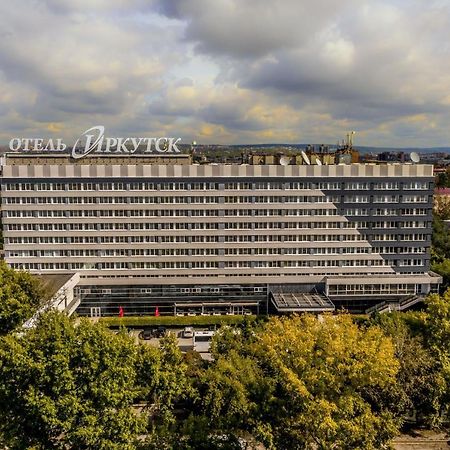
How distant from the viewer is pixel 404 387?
153ft

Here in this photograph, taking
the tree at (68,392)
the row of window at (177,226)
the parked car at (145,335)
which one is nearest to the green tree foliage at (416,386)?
the tree at (68,392)

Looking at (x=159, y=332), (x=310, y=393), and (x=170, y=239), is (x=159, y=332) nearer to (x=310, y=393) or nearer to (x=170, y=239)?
(x=170, y=239)

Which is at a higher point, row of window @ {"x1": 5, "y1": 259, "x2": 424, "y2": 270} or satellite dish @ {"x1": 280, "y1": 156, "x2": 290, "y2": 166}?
satellite dish @ {"x1": 280, "y1": 156, "x2": 290, "y2": 166}

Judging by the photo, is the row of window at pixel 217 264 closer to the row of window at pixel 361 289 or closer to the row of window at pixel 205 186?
the row of window at pixel 361 289

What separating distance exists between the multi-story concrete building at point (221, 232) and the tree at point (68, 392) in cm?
5221

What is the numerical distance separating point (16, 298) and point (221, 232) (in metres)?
40.3

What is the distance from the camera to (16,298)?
6316cm

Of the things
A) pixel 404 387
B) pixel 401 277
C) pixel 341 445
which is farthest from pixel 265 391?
pixel 401 277

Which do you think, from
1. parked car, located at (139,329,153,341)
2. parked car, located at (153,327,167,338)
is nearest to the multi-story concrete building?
parked car, located at (153,327,167,338)

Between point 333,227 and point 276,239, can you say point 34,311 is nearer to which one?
point 276,239

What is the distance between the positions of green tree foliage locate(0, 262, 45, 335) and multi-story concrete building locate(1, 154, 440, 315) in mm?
20900

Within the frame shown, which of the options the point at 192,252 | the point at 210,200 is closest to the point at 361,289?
the point at 192,252

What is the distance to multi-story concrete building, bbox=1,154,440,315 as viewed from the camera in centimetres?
8750

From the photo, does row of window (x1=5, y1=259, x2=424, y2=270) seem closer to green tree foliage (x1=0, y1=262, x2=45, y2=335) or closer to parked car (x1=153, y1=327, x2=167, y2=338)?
parked car (x1=153, y1=327, x2=167, y2=338)
